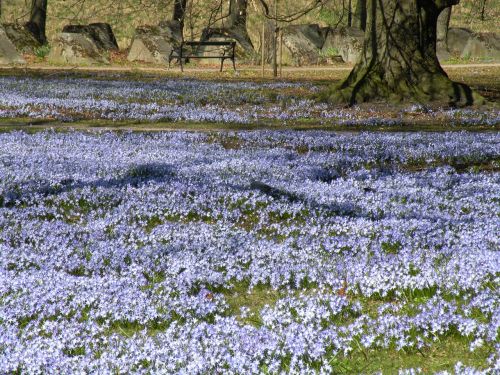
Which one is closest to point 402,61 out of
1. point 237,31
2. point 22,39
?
point 237,31

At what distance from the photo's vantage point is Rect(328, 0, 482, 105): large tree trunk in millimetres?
17922

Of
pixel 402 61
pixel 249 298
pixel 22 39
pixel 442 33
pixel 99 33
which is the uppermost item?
pixel 442 33

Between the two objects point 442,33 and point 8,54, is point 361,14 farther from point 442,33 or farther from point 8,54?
point 8,54

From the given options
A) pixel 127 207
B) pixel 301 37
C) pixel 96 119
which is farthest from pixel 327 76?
pixel 127 207

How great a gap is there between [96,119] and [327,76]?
14770mm

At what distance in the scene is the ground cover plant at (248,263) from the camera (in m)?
3.94

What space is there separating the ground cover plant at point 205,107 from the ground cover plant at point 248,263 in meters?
5.23

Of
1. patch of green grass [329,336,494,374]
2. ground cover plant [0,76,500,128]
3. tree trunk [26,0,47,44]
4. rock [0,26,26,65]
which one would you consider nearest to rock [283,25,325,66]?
rock [0,26,26,65]

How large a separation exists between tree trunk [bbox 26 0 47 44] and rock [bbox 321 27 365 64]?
15796mm

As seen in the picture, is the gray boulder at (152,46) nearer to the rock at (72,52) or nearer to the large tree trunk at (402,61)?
the rock at (72,52)

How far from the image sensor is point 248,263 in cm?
584

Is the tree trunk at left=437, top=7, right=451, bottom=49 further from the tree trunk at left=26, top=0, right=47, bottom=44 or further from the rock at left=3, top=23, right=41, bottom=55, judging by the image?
the tree trunk at left=26, top=0, right=47, bottom=44

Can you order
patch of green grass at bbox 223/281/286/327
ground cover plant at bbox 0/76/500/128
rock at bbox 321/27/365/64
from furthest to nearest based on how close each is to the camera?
rock at bbox 321/27/365/64, ground cover plant at bbox 0/76/500/128, patch of green grass at bbox 223/281/286/327

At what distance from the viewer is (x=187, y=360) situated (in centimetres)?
377
